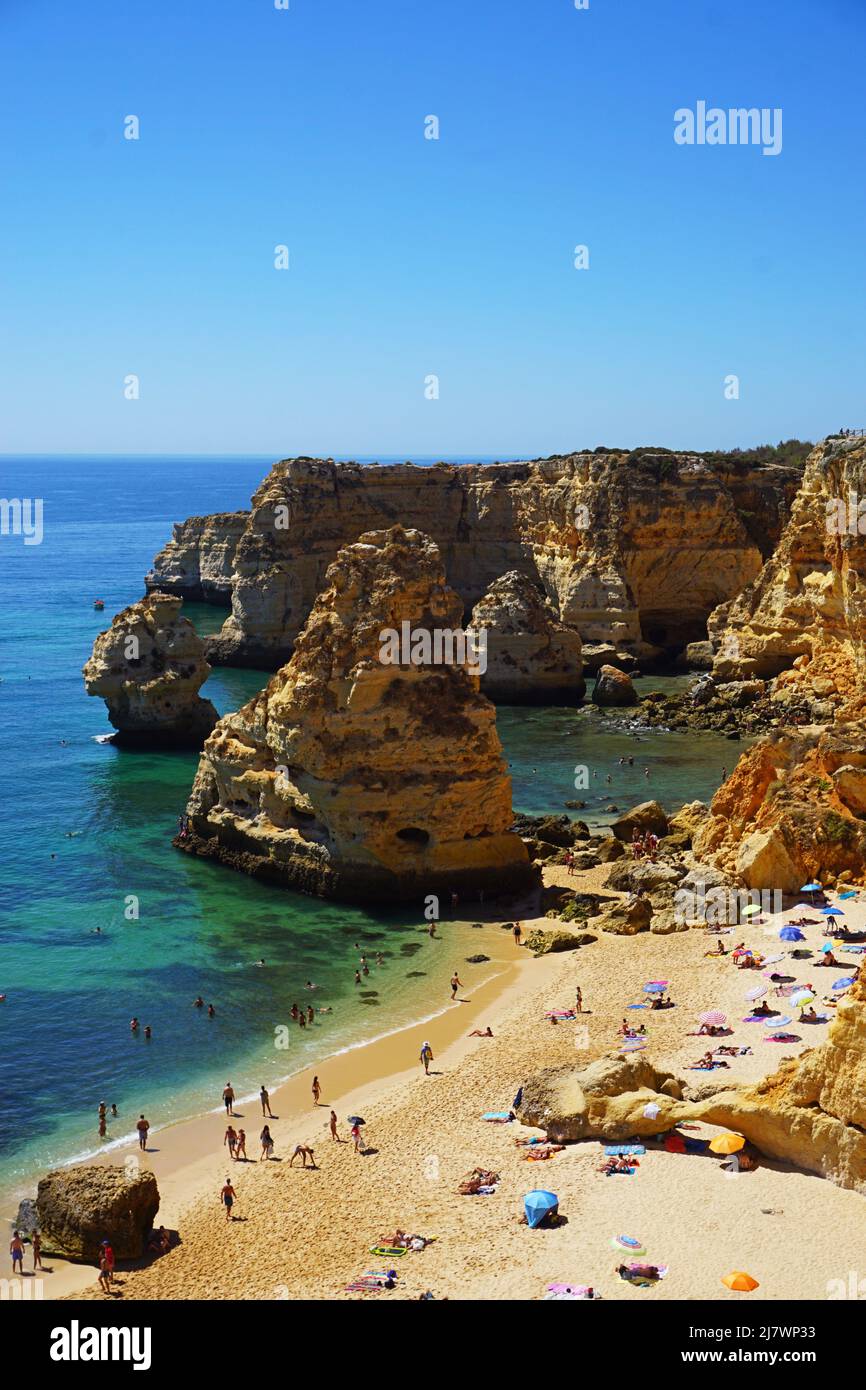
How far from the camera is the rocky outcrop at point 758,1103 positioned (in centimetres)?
1894

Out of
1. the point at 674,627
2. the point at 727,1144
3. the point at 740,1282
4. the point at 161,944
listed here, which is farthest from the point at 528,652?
the point at 740,1282

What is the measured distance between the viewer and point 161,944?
34.7m

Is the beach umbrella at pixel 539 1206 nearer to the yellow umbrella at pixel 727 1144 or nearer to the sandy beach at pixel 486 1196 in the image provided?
the sandy beach at pixel 486 1196

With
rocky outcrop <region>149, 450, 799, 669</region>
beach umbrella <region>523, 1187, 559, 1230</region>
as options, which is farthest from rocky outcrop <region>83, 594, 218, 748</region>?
beach umbrella <region>523, 1187, 559, 1230</region>

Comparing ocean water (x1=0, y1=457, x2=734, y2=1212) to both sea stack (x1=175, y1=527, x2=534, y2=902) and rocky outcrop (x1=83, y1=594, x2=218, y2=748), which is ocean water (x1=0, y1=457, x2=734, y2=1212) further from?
rocky outcrop (x1=83, y1=594, x2=218, y2=748)

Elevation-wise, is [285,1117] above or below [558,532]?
below

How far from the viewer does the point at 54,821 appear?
46.5 meters

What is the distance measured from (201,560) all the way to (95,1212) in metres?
89.7

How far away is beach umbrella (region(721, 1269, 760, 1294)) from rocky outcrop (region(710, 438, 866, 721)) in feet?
99.8

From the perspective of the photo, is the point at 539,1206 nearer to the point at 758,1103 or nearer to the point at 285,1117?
the point at 758,1103

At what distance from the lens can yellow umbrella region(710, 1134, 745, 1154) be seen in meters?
20.1

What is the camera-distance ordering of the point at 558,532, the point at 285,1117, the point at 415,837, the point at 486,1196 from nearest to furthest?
the point at 486,1196 < the point at 285,1117 < the point at 415,837 < the point at 558,532

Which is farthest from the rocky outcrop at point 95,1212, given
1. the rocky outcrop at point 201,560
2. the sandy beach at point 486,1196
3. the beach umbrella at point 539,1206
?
the rocky outcrop at point 201,560

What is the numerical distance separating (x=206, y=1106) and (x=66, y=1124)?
2.71 meters
